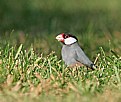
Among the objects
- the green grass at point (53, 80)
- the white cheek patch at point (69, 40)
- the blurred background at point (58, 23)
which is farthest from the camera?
the blurred background at point (58, 23)

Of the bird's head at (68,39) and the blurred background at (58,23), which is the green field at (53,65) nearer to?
the blurred background at (58,23)

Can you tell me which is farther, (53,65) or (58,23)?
(58,23)

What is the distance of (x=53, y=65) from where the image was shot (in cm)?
515

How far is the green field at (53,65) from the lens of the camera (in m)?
4.25

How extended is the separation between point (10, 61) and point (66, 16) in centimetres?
525

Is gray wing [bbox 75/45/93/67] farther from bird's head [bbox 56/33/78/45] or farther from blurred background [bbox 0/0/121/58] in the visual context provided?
blurred background [bbox 0/0/121/58]

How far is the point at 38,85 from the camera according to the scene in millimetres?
4469

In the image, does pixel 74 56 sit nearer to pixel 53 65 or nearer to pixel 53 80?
pixel 53 65

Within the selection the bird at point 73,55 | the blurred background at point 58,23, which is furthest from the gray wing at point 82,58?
the blurred background at point 58,23

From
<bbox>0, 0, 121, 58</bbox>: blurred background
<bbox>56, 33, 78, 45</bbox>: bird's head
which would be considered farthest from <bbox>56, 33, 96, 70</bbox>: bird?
<bbox>0, 0, 121, 58</bbox>: blurred background

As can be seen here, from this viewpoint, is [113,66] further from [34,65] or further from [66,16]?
[66,16]

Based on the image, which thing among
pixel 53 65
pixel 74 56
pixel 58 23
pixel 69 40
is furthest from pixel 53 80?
pixel 58 23

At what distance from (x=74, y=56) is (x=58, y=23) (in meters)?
4.14

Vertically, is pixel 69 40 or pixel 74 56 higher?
pixel 69 40
